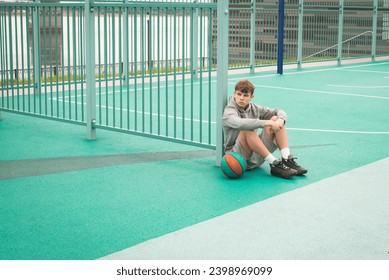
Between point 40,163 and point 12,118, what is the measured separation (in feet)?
10.2

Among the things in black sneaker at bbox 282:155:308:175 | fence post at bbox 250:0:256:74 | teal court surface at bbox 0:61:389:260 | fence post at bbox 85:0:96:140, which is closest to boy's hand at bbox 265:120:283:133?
black sneaker at bbox 282:155:308:175

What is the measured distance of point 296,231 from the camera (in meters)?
4.73

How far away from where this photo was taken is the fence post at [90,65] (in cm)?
806

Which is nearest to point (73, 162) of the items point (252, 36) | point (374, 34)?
point (252, 36)

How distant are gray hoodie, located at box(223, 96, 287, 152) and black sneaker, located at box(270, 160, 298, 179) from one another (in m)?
0.38

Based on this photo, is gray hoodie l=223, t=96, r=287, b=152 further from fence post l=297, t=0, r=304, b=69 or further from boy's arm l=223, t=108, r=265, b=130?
fence post l=297, t=0, r=304, b=69

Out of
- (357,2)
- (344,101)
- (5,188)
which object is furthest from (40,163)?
(357,2)

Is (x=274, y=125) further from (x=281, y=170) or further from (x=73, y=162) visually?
(x=73, y=162)

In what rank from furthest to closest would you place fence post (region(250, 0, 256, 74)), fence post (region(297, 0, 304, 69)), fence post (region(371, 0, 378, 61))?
fence post (region(371, 0, 378, 61)), fence post (region(297, 0, 304, 69)), fence post (region(250, 0, 256, 74))

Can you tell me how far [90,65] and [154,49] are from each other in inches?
52.3

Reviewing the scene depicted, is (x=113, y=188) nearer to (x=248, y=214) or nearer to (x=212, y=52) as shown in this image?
(x=248, y=214)

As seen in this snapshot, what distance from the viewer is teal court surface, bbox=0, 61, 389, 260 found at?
440cm

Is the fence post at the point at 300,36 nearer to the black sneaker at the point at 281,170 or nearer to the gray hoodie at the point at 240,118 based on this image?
the gray hoodie at the point at 240,118

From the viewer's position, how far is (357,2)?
20.6 metres
